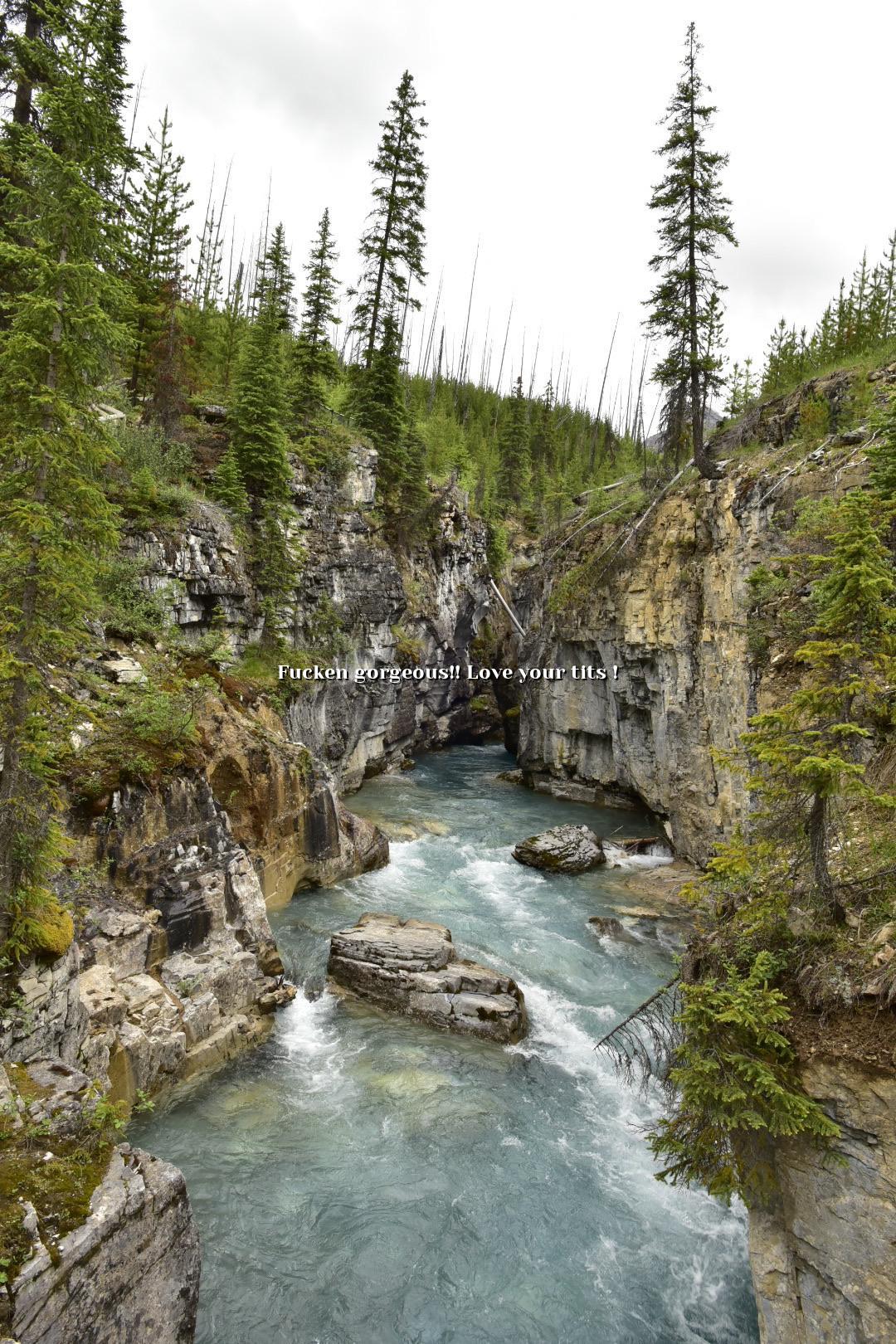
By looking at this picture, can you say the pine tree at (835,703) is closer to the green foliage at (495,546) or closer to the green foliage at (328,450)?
the green foliage at (328,450)

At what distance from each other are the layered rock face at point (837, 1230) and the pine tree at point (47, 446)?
7893 millimetres

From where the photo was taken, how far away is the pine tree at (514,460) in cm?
4659

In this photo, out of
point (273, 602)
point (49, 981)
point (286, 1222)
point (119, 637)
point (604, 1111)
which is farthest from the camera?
point (273, 602)

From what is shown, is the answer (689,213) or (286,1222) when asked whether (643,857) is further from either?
(689,213)

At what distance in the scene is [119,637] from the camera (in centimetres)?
1462

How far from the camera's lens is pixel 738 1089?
4.74m

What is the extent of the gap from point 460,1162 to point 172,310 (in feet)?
84.5

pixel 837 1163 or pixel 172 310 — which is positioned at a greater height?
pixel 172 310

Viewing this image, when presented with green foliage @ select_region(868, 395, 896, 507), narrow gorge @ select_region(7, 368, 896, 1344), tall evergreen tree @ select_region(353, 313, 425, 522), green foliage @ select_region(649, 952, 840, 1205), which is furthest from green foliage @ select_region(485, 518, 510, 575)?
green foliage @ select_region(649, 952, 840, 1205)

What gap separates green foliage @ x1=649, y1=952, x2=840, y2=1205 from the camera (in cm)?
476

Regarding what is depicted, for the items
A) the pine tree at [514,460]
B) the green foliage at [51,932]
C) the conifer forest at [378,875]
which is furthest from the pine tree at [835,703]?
the pine tree at [514,460]

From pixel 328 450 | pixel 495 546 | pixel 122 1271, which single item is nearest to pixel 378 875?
pixel 122 1271

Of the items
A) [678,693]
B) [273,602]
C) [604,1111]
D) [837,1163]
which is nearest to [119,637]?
[273,602]

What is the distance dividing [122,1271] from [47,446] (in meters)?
7.78
